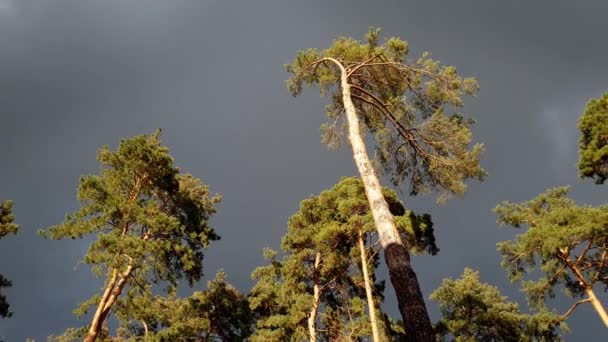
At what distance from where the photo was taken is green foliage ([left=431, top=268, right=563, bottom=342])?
21.5m

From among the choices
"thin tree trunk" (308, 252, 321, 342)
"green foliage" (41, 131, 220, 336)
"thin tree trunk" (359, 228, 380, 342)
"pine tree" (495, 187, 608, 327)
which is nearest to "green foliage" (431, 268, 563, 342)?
"pine tree" (495, 187, 608, 327)

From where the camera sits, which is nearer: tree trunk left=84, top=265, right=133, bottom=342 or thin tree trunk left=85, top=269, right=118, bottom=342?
thin tree trunk left=85, top=269, right=118, bottom=342

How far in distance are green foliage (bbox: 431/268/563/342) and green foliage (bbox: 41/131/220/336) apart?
1522cm

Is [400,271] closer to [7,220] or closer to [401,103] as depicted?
→ [401,103]

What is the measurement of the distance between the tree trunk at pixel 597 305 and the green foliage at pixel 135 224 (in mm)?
17395

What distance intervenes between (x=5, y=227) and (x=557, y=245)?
77.6ft

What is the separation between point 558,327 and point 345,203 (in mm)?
13897

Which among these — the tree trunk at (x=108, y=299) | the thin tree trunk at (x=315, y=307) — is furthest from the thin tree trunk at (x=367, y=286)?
the tree trunk at (x=108, y=299)

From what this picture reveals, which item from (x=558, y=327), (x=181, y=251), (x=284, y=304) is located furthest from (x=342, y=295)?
(x=558, y=327)

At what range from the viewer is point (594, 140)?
1620cm

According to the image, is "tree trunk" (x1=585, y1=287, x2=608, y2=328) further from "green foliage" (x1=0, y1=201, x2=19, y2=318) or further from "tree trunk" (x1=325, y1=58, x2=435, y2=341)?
"green foliage" (x1=0, y1=201, x2=19, y2=318)

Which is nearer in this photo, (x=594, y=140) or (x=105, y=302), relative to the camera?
(x=105, y=302)

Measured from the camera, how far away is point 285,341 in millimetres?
19828

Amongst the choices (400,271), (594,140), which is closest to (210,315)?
(400,271)
